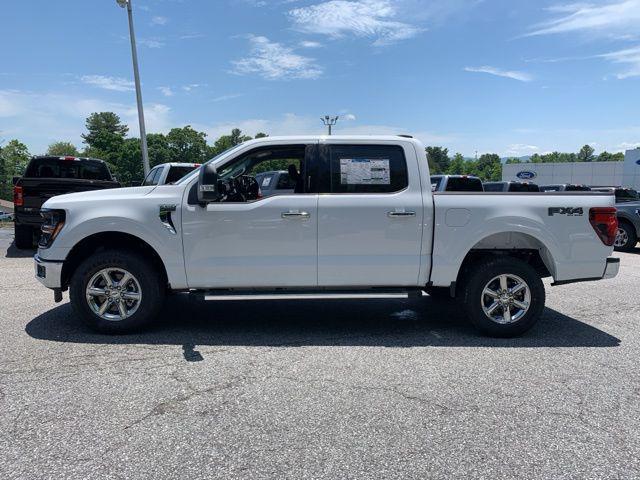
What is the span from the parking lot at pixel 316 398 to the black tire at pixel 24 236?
17.6ft

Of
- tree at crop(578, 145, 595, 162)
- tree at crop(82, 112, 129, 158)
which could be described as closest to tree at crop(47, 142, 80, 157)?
tree at crop(82, 112, 129, 158)

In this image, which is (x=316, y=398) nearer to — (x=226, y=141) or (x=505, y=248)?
(x=505, y=248)

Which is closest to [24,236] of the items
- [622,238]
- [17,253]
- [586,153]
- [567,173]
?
[17,253]

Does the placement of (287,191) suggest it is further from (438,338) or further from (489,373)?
(489,373)

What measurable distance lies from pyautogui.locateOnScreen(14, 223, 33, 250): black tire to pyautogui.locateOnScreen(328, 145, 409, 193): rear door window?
27.3ft

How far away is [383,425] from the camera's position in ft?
10.7

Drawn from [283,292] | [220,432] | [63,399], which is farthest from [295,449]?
[283,292]

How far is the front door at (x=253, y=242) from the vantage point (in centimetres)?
494

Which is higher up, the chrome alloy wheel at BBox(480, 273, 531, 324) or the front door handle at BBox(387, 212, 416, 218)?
the front door handle at BBox(387, 212, 416, 218)

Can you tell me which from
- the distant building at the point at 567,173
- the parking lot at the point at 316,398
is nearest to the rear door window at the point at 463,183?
the parking lot at the point at 316,398

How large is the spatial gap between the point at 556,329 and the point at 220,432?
13.4 ft

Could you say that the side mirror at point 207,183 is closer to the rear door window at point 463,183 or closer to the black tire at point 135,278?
the black tire at point 135,278

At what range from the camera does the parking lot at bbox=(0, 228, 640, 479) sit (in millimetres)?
2844

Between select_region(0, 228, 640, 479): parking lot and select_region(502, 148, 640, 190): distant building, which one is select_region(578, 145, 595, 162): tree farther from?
select_region(0, 228, 640, 479): parking lot
